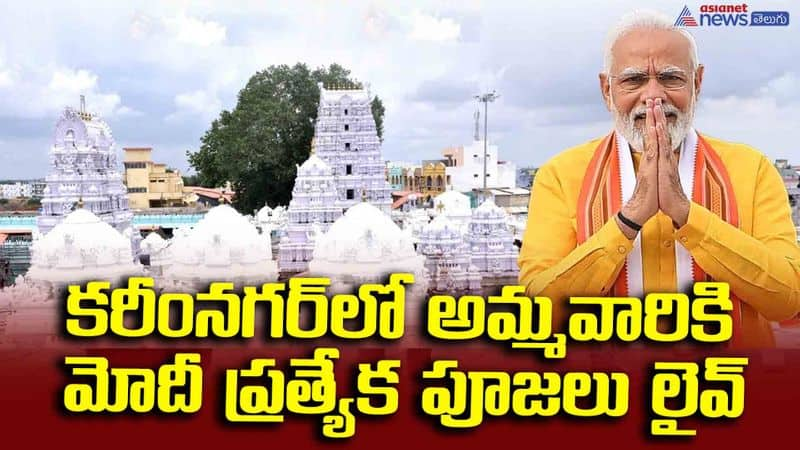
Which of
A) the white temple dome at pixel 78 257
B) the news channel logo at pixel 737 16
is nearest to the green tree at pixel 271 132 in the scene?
the white temple dome at pixel 78 257

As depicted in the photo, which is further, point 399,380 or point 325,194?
point 325,194

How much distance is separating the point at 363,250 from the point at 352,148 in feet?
29.2

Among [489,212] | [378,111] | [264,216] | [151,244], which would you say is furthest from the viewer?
[378,111]

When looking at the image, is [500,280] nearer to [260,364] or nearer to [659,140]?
[260,364]

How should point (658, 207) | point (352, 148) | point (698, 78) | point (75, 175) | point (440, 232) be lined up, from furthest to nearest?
point (352, 148)
point (75, 175)
point (440, 232)
point (698, 78)
point (658, 207)

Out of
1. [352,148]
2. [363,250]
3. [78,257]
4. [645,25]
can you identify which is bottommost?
[78,257]

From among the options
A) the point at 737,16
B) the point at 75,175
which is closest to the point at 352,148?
the point at 75,175

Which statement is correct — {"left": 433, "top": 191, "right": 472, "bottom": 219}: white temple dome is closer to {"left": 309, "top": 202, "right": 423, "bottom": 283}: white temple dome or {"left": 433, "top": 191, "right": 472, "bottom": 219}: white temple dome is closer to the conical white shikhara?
{"left": 309, "top": 202, "right": 423, "bottom": 283}: white temple dome

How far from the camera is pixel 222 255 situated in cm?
1083

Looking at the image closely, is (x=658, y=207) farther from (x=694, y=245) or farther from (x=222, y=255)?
(x=222, y=255)

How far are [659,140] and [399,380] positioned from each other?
256 cm

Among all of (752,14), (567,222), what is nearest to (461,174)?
(752,14)

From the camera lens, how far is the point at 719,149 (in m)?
3.58

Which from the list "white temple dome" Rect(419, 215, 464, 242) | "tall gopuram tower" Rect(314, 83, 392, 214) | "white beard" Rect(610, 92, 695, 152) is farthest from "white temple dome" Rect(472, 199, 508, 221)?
"white beard" Rect(610, 92, 695, 152)
